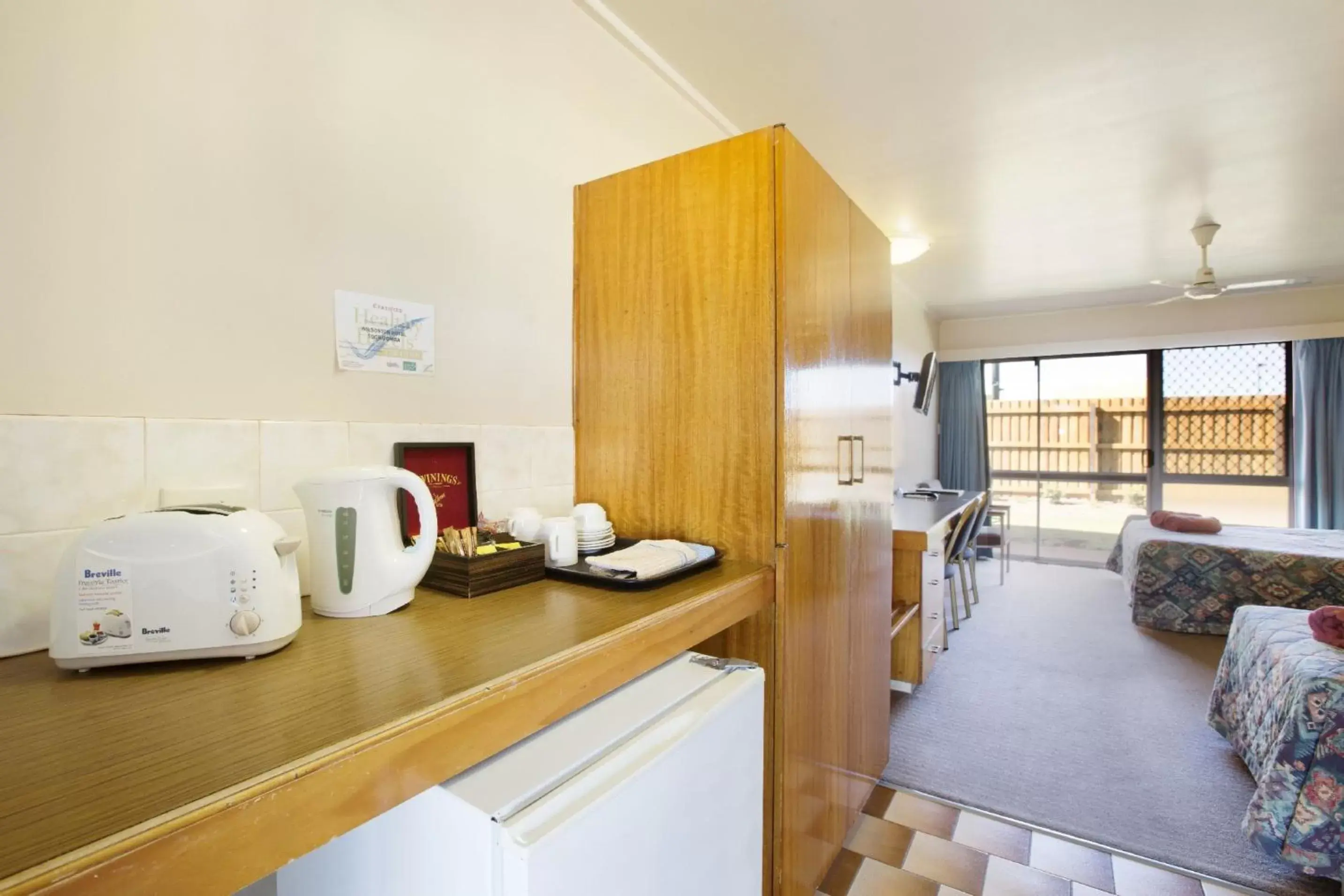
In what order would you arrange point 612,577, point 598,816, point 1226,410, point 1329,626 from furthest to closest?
point 1226,410
point 1329,626
point 612,577
point 598,816

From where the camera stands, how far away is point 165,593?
751 mm

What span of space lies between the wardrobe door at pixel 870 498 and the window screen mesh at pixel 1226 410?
16.9ft

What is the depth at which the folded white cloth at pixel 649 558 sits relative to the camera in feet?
3.93

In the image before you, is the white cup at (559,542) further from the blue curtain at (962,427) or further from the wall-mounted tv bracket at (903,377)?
the blue curtain at (962,427)

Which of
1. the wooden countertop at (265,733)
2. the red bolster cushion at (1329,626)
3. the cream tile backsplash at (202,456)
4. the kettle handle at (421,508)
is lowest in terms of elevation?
the red bolster cushion at (1329,626)

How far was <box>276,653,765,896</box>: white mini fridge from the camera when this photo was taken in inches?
26.9

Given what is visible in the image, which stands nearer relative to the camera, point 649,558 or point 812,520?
point 649,558

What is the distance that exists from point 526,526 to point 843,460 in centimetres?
91

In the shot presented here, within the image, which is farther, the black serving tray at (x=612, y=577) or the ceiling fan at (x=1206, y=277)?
the ceiling fan at (x=1206, y=277)

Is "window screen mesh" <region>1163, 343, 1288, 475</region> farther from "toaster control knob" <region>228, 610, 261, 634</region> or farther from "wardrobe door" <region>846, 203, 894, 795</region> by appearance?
"toaster control knob" <region>228, 610, 261, 634</region>

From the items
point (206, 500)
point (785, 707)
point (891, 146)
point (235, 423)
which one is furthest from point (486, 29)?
point (891, 146)

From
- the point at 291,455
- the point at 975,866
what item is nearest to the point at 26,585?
the point at 291,455

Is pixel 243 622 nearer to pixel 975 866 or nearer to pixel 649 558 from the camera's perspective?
pixel 649 558

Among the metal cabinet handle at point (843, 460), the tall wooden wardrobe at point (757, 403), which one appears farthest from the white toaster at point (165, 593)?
the metal cabinet handle at point (843, 460)
